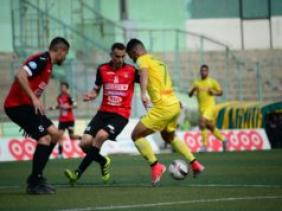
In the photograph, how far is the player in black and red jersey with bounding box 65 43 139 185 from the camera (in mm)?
16484

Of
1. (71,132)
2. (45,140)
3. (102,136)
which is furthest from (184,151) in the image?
(71,132)

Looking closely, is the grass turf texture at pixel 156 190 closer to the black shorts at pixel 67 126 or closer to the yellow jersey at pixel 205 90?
the black shorts at pixel 67 126

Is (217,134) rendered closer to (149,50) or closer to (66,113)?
(66,113)

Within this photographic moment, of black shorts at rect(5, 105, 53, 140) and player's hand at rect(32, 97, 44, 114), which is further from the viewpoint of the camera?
black shorts at rect(5, 105, 53, 140)

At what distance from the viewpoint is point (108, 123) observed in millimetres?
16562

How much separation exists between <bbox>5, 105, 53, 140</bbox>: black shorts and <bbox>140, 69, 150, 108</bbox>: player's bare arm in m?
2.19

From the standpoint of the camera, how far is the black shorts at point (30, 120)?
1458 cm

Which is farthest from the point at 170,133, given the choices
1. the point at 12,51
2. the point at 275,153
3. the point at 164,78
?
the point at 12,51

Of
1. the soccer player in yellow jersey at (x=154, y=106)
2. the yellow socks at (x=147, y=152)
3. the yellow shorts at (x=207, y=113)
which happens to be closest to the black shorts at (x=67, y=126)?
the yellow shorts at (x=207, y=113)

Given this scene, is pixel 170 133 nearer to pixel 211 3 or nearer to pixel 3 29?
pixel 3 29

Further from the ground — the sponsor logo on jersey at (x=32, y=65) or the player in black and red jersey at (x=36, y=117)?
the sponsor logo on jersey at (x=32, y=65)

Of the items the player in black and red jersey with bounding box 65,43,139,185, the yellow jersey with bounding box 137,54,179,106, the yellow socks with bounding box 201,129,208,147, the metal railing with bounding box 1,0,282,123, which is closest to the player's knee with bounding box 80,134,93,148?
the player in black and red jersey with bounding box 65,43,139,185

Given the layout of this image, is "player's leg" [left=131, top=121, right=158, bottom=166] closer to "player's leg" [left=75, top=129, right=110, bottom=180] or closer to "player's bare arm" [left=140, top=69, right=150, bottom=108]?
"player's bare arm" [left=140, top=69, right=150, bottom=108]

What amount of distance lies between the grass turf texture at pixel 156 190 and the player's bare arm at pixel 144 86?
1251 millimetres
